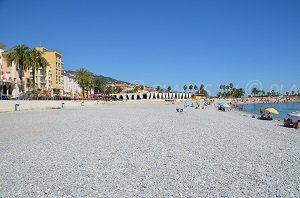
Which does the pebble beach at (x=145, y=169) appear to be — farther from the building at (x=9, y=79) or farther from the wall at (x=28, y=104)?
the building at (x=9, y=79)

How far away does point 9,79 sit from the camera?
45688mm

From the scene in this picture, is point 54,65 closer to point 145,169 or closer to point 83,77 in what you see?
point 83,77

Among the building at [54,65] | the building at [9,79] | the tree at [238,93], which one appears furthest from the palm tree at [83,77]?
the tree at [238,93]

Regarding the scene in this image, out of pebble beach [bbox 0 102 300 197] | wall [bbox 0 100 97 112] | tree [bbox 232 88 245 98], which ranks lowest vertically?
pebble beach [bbox 0 102 300 197]

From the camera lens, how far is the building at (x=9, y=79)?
44.1 metres

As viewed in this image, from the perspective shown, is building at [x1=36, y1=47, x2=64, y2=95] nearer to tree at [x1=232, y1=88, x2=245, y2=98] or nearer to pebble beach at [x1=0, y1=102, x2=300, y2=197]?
pebble beach at [x1=0, y1=102, x2=300, y2=197]

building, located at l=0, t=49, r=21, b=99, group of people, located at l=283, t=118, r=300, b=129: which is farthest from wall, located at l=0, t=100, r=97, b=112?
group of people, located at l=283, t=118, r=300, b=129

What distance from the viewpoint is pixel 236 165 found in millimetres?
6855

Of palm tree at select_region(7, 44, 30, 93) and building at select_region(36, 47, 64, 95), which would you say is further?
building at select_region(36, 47, 64, 95)

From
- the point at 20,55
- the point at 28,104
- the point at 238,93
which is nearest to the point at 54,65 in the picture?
the point at 20,55

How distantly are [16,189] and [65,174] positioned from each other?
1.12 meters

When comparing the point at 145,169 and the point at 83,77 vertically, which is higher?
the point at 83,77

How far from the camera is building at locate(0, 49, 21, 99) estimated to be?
44.1 metres

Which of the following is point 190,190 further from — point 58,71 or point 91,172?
point 58,71
